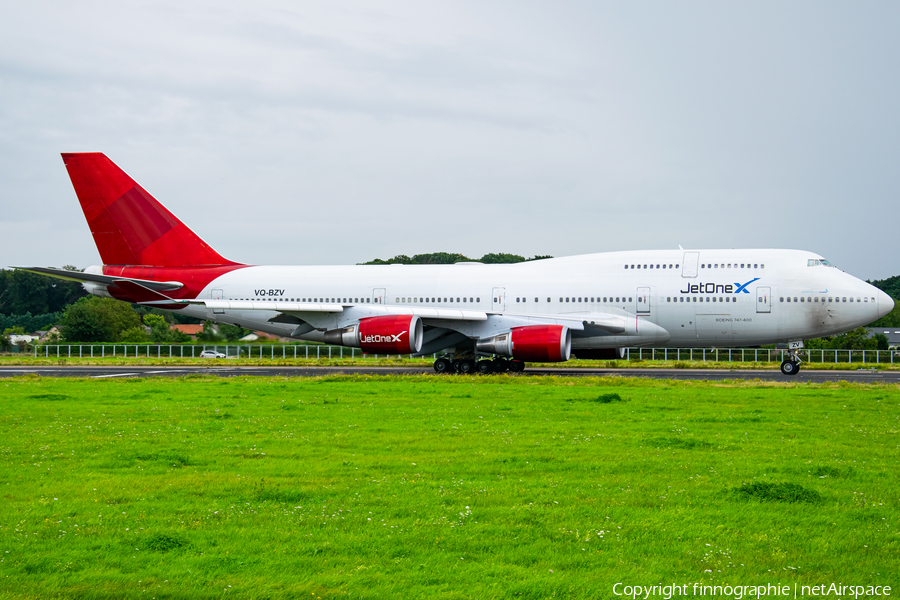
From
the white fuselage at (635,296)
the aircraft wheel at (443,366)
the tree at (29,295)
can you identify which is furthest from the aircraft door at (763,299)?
the tree at (29,295)

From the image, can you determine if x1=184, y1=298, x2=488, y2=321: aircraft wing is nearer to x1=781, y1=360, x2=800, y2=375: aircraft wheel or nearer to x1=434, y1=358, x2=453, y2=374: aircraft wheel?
x1=434, y1=358, x2=453, y2=374: aircraft wheel

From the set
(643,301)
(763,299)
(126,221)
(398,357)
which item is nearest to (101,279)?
(126,221)

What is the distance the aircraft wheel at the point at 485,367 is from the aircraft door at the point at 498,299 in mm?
2021

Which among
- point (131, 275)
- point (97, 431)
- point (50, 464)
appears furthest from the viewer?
point (131, 275)

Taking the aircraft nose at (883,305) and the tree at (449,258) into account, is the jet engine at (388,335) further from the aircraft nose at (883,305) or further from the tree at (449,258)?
the tree at (449,258)

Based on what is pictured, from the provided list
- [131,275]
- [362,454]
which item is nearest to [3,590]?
[362,454]

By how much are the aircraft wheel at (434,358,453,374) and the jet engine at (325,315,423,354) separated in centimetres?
162

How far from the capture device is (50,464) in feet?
28.3

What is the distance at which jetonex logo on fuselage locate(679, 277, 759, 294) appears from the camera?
25531 mm

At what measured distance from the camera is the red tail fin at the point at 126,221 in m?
30.6

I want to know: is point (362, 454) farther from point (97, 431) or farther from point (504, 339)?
point (504, 339)

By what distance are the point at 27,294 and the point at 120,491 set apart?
275 feet

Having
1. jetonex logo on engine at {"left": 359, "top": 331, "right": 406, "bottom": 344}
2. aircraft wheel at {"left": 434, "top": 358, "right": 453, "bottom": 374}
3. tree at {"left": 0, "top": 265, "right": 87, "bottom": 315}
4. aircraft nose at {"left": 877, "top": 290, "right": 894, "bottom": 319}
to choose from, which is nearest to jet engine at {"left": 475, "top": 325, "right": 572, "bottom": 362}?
aircraft wheel at {"left": 434, "top": 358, "right": 453, "bottom": 374}

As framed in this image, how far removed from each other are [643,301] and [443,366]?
25.2 ft
